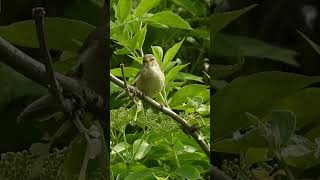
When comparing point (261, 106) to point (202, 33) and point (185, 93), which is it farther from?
point (202, 33)

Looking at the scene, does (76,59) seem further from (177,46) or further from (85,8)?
(177,46)

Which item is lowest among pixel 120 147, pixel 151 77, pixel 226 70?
pixel 120 147

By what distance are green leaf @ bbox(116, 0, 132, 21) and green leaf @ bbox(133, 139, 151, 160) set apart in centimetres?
21

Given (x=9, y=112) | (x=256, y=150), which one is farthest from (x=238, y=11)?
(x=9, y=112)

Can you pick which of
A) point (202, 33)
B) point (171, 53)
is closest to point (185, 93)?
point (171, 53)

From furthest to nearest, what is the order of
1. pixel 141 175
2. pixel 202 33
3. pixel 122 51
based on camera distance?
pixel 202 33, pixel 122 51, pixel 141 175

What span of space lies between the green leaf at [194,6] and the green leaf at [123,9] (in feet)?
0.81

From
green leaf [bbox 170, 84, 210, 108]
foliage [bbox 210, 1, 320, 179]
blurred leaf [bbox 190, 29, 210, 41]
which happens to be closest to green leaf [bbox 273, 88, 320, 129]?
foliage [bbox 210, 1, 320, 179]

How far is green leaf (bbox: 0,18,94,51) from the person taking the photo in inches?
31.1

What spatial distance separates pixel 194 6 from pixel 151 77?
314 millimetres

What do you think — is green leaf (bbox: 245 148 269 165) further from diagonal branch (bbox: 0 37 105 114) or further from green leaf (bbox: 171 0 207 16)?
green leaf (bbox: 171 0 207 16)

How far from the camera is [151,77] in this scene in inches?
44.1

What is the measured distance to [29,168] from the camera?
2.72ft

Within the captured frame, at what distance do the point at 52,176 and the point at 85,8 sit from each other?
217 mm
